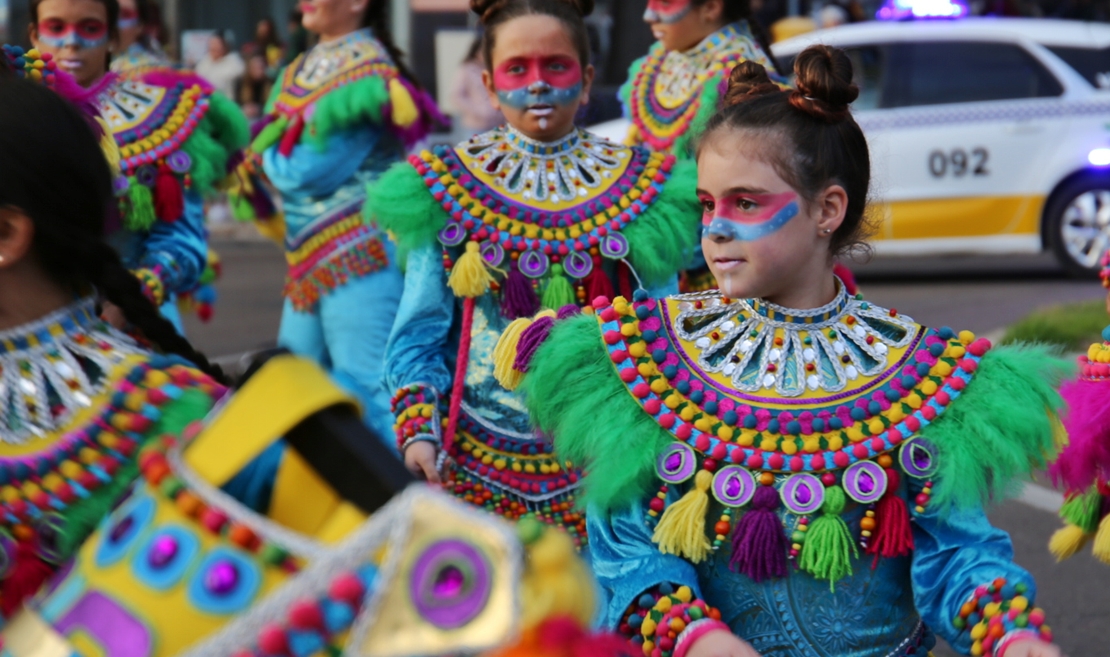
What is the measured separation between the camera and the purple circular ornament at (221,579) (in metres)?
1.67

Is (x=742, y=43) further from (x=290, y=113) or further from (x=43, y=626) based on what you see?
(x=43, y=626)

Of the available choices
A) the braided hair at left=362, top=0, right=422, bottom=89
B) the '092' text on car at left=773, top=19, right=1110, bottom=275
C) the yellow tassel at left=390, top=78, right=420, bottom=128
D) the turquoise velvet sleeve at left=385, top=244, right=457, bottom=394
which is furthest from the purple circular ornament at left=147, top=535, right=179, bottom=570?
the '092' text on car at left=773, top=19, right=1110, bottom=275

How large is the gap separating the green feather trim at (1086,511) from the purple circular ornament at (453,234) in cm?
155

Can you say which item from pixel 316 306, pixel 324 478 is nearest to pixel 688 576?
pixel 324 478

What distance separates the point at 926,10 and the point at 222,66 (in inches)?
352

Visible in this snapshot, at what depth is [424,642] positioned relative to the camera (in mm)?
1603

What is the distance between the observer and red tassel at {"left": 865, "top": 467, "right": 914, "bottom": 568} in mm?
2590

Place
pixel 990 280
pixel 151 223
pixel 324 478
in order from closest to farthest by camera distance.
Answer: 1. pixel 324 478
2. pixel 151 223
3. pixel 990 280

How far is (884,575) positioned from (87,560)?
56.5 inches

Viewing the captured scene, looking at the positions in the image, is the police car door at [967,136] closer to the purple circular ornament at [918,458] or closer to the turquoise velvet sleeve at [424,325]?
the turquoise velvet sleeve at [424,325]

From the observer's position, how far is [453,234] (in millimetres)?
3787

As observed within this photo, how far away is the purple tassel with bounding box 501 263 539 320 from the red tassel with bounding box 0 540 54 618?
6.15ft

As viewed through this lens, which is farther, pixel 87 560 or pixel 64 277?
pixel 64 277

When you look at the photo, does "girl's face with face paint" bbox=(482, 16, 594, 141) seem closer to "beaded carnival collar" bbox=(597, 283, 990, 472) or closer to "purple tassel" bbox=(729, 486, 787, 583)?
"beaded carnival collar" bbox=(597, 283, 990, 472)
